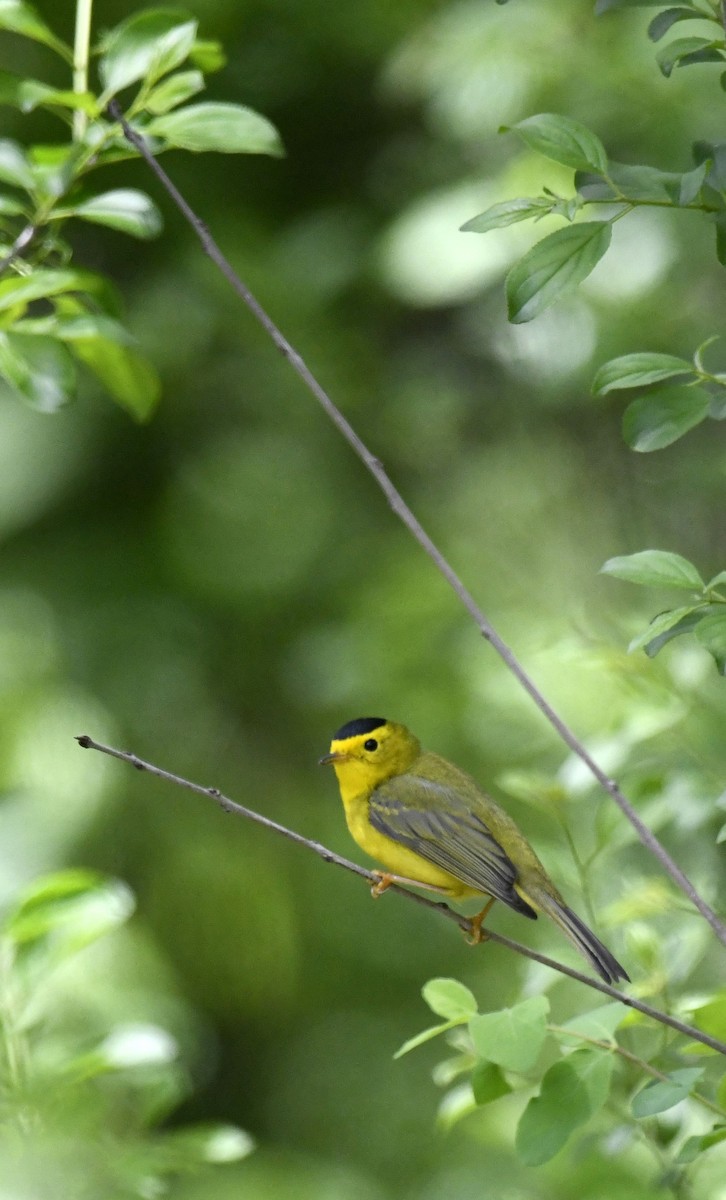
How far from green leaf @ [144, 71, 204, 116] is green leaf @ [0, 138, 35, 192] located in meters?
0.15

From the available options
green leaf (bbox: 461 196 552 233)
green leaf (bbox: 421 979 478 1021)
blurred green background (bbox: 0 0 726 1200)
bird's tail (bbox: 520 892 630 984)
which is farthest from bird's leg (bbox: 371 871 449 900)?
blurred green background (bbox: 0 0 726 1200)

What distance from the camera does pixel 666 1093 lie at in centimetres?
107

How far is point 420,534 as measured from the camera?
1196 millimetres

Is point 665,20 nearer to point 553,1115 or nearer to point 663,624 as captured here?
point 663,624

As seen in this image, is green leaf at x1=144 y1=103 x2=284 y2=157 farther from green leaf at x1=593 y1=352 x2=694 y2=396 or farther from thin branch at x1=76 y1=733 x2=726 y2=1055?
thin branch at x1=76 y1=733 x2=726 y2=1055

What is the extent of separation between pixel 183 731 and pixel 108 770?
A: 37cm

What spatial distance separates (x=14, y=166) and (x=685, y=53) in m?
0.68

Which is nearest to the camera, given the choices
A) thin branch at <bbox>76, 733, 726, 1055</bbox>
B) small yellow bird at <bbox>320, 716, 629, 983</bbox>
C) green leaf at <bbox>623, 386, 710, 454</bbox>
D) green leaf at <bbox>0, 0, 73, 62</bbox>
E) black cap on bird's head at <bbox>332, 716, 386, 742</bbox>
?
thin branch at <bbox>76, 733, 726, 1055</bbox>

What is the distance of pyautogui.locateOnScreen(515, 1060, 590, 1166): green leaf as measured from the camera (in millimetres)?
1098

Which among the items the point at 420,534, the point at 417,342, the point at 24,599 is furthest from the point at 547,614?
the point at 420,534

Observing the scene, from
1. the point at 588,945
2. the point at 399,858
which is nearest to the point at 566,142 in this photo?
the point at 588,945

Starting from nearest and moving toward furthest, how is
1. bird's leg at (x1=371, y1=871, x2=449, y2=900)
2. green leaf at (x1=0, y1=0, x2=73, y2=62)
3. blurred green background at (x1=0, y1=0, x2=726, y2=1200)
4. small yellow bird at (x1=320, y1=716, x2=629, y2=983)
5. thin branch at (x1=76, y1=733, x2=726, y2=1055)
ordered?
thin branch at (x1=76, y1=733, x2=726, y2=1055)
green leaf at (x1=0, y1=0, x2=73, y2=62)
bird's leg at (x1=371, y1=871, x2=449, y2=900)
small yellow bird at (x1=320, y1=716, x2=629, y2=983)
blurred green background at (x1=0, y1=0, x2=726, y2=1200)

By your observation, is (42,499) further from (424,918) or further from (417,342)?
(424,918)

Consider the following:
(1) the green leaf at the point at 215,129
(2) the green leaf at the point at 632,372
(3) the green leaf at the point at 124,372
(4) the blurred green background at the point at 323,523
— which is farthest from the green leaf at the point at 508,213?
(4) the blurred green background at the point at 323,523
